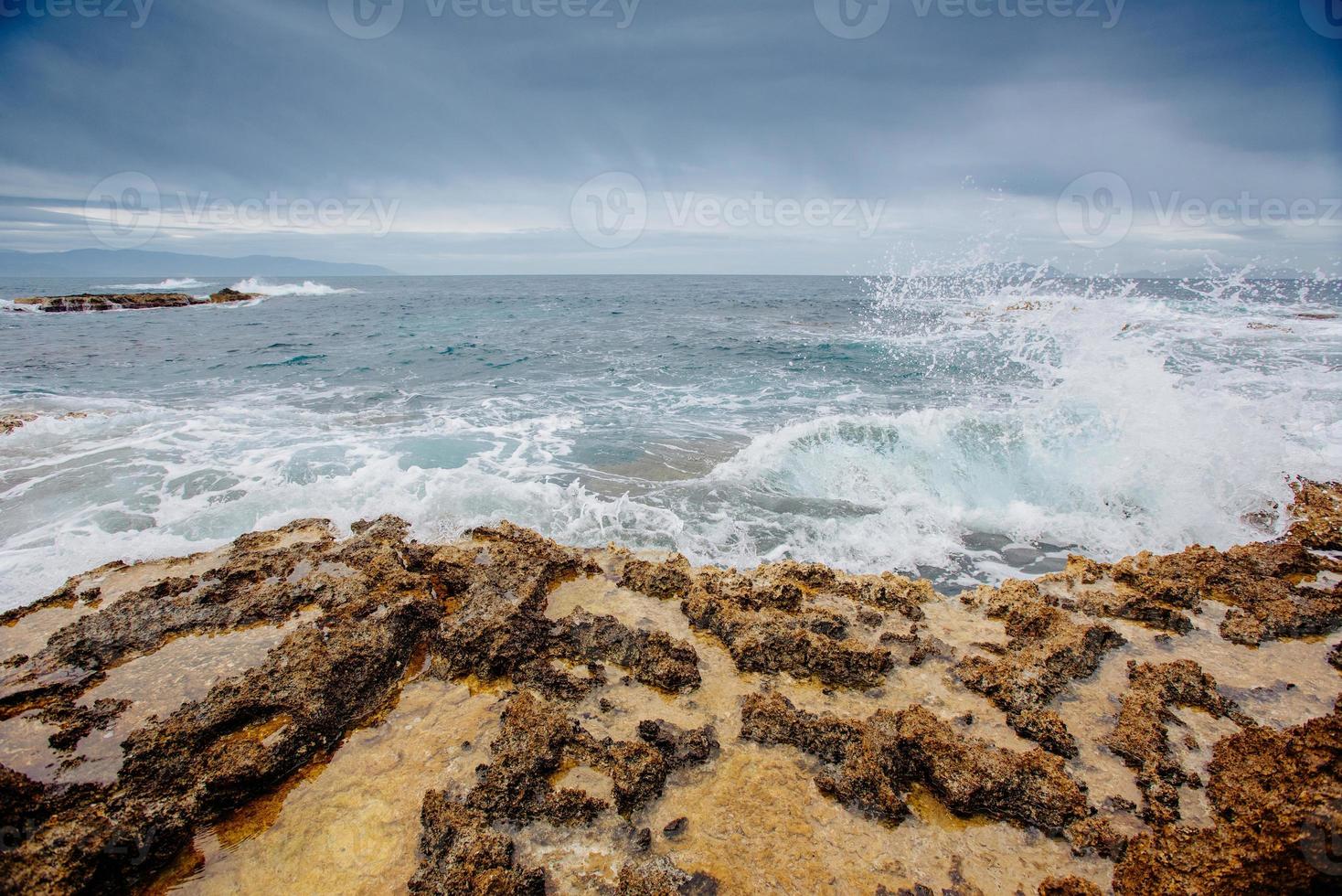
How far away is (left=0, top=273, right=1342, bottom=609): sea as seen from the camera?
6.92 metres

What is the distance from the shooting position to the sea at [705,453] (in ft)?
22.7

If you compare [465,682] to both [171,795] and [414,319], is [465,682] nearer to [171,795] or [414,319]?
[171,795]

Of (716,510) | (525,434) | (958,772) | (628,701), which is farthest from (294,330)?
(958,772)

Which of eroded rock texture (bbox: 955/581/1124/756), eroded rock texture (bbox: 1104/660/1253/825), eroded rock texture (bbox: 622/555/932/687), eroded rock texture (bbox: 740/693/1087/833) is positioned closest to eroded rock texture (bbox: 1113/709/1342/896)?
eroded rock texture (bbox: 1104/660/1253/825)

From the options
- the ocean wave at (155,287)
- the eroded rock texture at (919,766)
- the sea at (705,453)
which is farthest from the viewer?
the ocean wave at (155,287)

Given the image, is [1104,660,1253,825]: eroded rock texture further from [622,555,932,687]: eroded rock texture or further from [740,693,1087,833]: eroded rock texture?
[622,555,932,687]: eroded rock texture

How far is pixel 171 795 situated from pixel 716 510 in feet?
19.3

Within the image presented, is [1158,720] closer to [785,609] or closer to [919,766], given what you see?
[919,766]

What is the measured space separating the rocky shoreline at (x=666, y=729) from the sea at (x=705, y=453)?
1543mm

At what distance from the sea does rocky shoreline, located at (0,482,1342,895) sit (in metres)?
1.54

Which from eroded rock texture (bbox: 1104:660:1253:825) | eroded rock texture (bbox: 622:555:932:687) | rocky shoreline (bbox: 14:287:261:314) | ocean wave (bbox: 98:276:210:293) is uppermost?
ocean wave (bbox: 98:276:210:293)

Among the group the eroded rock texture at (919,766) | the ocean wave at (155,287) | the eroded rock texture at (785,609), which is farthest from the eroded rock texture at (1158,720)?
the ocean wave at (155,287)

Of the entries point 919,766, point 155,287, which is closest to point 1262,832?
point 919,766

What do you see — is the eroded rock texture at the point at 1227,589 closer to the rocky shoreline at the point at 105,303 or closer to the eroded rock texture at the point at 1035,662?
the eroded rock texture at the point at 1035,662
